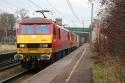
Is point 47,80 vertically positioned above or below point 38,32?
below

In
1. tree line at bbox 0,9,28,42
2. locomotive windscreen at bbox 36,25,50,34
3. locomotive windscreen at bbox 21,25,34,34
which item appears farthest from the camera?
tree line at bbox 0,9,28,42

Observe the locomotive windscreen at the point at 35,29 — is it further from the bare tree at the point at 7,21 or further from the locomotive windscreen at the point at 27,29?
the bare tree at the point at 7,21

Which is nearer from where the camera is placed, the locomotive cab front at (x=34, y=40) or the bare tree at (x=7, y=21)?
the locomotive cab front at (x=34, y=40)

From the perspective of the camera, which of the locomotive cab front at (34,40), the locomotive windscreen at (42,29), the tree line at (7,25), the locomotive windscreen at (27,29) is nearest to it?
the locomotive cab front at (34,40)

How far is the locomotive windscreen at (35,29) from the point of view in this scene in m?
24.3

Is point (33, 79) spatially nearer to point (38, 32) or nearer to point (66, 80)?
point (66, 80)

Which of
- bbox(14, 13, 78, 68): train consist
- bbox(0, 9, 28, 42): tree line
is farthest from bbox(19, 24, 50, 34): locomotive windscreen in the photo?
bbox(0, 9, 28, 42): tree line

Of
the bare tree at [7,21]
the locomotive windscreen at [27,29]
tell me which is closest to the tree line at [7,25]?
A: the bare tree at [7,21]

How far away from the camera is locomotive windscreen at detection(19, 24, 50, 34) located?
24266 mm

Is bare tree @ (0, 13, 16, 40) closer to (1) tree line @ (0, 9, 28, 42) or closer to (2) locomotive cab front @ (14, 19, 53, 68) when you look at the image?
(1) tree line @ (0, 9, 28, 42)

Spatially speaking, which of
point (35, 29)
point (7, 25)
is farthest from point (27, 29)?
point (7, 25)

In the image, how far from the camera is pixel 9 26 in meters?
113

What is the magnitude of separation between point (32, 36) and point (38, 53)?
1350 mm

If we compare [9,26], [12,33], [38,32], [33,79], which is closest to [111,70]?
[33,79]
